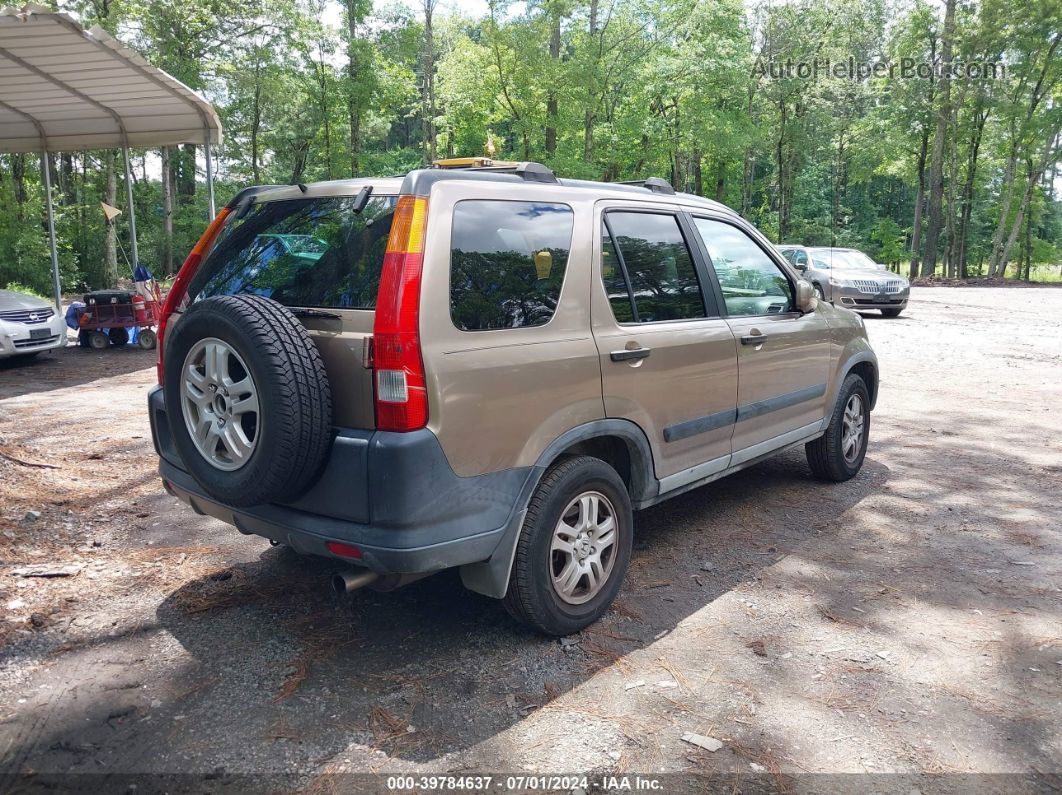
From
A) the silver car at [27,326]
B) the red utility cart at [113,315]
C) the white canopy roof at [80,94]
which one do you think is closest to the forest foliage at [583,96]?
the white canopy roof at [80,94]

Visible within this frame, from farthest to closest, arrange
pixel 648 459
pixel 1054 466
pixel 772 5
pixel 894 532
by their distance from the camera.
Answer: pixel 772 5 < pixel 1054 466 < pixel 894 532 < pixel 648 459

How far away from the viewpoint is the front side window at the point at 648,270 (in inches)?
147

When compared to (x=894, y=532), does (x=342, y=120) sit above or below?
above

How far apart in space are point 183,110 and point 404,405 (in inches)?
502

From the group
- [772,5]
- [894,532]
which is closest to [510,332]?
[894,532]

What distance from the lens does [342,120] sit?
34.1m

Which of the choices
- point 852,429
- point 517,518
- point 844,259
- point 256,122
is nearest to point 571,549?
point 517,518

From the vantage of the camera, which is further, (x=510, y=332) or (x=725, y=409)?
(x=725, y=409)

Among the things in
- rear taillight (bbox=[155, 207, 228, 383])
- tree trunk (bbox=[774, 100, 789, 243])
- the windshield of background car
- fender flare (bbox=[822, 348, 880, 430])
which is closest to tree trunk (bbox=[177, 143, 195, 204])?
tree trunk (bbox=[774, 100, 789, 243])

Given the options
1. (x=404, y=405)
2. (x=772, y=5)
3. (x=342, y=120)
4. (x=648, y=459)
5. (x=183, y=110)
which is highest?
(x=772, y=5)

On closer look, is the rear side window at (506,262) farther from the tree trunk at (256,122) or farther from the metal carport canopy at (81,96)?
the tree trunk at (256,122)

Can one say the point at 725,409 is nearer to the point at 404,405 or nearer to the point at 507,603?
the point at 507,603

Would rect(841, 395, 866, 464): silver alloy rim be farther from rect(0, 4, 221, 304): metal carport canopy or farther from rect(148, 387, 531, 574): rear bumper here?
rect(0, 4, 221, 304): metal carport canopy

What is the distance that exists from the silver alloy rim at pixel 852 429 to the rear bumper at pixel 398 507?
11.5 ft
